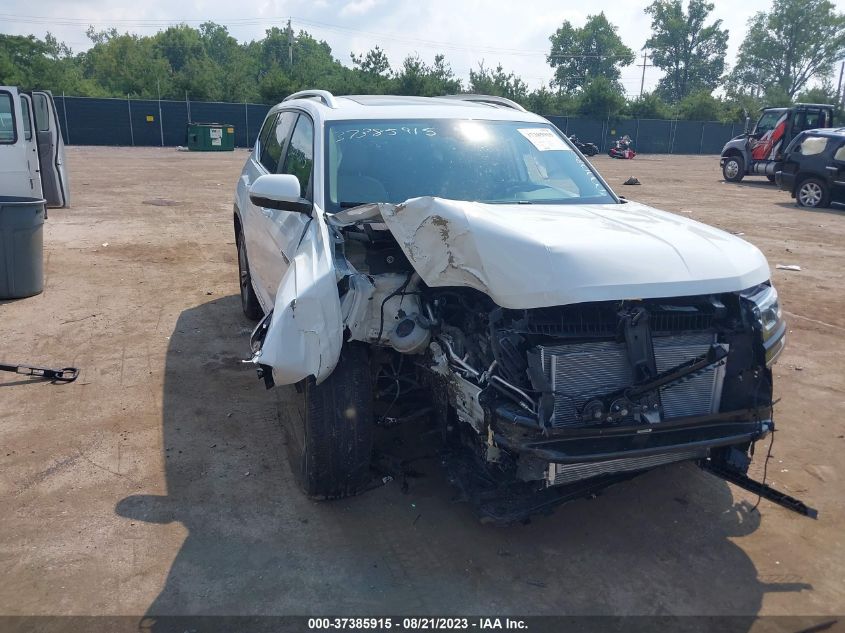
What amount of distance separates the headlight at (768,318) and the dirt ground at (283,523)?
94cm

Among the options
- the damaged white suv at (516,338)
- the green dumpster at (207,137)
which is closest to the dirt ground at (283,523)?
the damaged white suv at (516,338)

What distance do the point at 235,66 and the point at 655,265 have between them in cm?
4621

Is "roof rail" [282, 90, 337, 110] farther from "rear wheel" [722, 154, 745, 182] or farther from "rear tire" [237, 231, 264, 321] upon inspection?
"rear wheel" [722, 154, 745, 182]

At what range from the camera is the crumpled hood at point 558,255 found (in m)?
2.83

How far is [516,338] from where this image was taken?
296 cm

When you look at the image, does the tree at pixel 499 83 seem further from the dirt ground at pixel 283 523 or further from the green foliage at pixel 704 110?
the dirt ground at pixel 283 523

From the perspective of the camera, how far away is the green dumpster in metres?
31.6

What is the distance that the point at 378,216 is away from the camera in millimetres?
3547

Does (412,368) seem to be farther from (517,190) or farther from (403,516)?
(517,190)

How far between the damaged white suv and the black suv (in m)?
13.8

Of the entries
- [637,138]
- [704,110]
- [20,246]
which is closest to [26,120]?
[20,246]

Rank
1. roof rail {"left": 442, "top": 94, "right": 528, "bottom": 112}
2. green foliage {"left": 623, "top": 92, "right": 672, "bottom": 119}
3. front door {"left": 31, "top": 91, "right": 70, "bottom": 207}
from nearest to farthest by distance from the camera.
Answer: roof rail {"left": 442, "top": 94, "right": 528, "bottom": 112}, front door {"left": 31, "top": 91, "right": 70, "bottom": 207}, green foliage {"left": 623, "top": 92, "right": 672, "bottom": 119}

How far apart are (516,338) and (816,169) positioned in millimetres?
15622

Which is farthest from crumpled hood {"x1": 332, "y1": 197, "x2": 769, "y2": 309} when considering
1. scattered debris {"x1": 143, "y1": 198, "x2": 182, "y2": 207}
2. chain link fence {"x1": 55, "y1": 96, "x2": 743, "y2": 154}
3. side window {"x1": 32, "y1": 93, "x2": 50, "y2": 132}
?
chain link fence {"x1": 55, "y1": 96, "x2": 743, "y2": 154}
